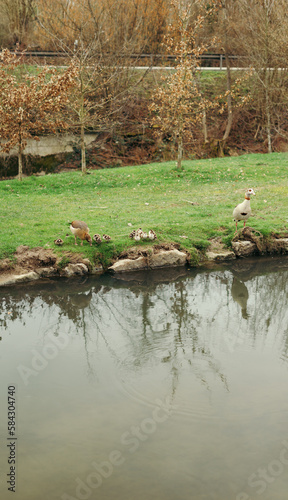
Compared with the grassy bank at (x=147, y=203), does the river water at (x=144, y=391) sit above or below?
below

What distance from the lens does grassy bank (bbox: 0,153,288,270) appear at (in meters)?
14.9

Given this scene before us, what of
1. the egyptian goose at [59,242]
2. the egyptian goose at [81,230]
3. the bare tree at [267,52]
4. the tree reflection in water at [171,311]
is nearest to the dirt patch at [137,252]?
the tree reflection in water at [171,311]

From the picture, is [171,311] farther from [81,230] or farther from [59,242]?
[59,242]

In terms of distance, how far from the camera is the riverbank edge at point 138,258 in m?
13.3

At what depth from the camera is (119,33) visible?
3362 centimetres

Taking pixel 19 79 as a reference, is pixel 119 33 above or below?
above

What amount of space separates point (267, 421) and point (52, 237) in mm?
9064

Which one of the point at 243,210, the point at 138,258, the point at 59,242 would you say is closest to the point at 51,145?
the point at 59,242

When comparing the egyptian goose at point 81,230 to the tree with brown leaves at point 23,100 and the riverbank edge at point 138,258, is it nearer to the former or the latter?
the riverbank edge at point 138,258

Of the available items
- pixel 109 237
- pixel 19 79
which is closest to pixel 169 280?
pixel 109 237

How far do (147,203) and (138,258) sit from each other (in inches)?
218

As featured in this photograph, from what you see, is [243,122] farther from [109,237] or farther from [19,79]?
[109,237]

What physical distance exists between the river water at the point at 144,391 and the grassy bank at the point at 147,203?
7.83 feet

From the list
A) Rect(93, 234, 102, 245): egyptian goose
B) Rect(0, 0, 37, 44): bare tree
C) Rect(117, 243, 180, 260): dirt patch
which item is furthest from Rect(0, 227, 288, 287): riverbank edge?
Rect(0, 0, 37, 44): bare tree
